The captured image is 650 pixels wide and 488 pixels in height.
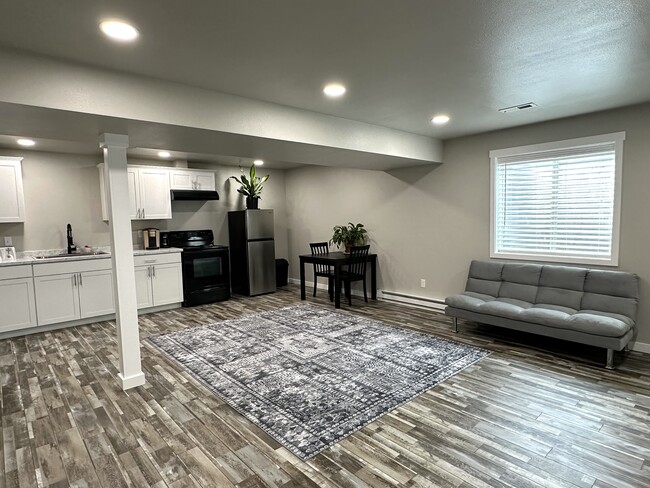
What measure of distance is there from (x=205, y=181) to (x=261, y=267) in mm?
1796

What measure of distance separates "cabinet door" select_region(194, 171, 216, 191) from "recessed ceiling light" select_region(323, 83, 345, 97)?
4006mm

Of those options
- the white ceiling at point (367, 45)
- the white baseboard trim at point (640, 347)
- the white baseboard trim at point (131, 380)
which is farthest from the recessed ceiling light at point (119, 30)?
the white baseboard trim at point (640, 347)

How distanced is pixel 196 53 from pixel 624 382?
4.04m

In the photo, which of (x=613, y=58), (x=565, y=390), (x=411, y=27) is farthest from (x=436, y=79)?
(x=565, y=390)

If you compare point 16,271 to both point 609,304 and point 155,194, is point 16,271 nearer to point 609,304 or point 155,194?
point 155,194

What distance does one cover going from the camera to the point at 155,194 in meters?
5.95

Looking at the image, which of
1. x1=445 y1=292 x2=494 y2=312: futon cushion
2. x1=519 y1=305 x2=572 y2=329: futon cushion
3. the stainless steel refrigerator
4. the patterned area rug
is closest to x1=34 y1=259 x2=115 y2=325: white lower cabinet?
the patterned area rug

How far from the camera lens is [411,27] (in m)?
1.98

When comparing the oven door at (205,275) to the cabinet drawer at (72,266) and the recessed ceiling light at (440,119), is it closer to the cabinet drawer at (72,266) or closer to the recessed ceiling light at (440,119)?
the cabinet drawer at (72,266)

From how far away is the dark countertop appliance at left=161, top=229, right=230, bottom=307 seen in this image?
5977 mm

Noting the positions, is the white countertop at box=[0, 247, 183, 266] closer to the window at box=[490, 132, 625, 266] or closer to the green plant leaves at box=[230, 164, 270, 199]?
the green plant leaves at box=[230, 164, 270, 199]

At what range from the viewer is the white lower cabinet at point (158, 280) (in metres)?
5.46

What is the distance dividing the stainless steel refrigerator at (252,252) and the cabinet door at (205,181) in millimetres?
633

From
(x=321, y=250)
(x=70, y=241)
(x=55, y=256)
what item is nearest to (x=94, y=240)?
(x=70, y=241)
